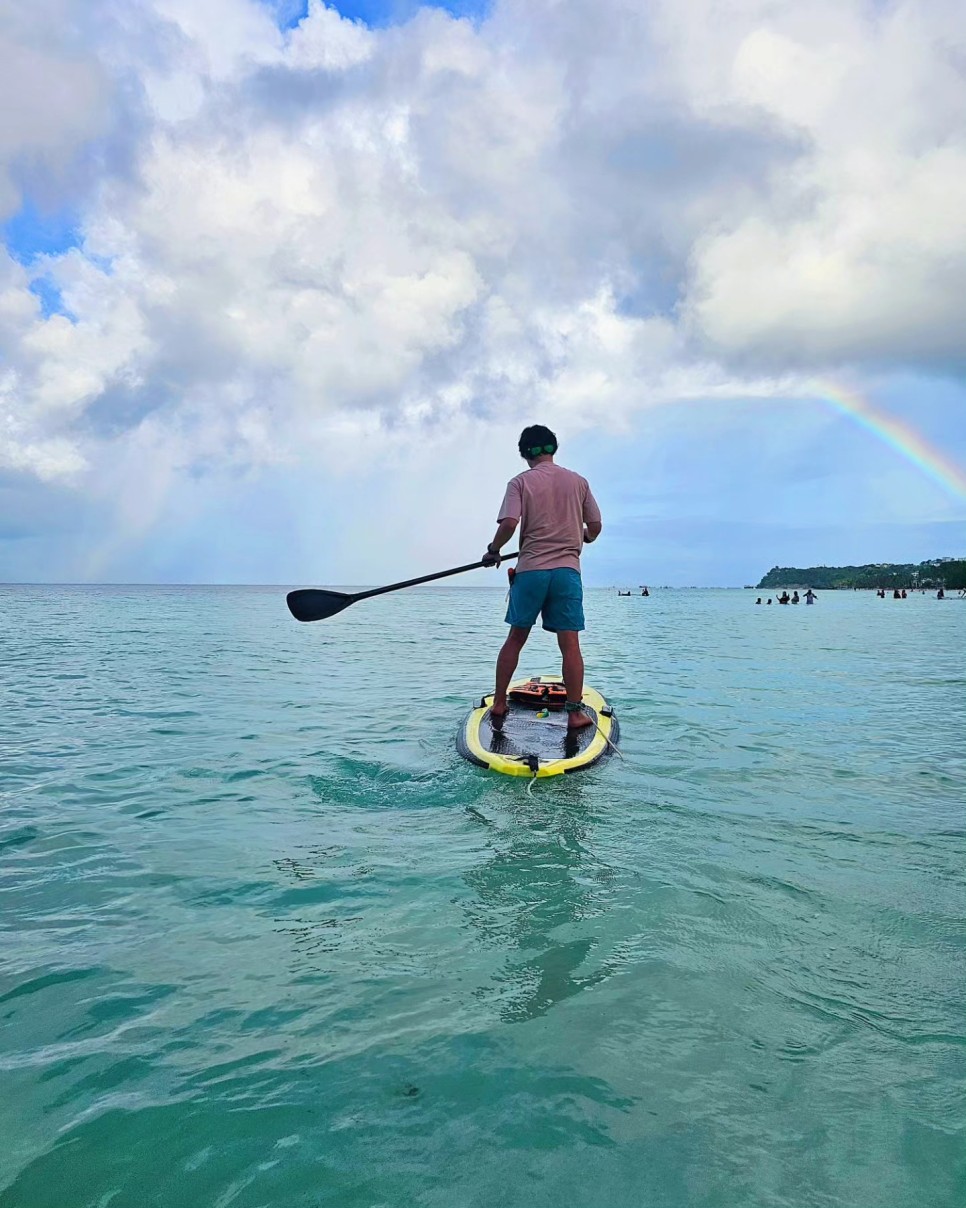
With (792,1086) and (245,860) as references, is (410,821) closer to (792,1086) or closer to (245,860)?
(245,860)

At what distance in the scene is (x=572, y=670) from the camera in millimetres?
7715

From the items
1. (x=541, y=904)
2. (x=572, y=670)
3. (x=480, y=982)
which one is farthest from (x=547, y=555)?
(x=480, y=982)

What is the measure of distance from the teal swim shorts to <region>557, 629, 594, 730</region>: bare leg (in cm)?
11

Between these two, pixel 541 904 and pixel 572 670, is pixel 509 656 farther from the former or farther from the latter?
pixel 541 904

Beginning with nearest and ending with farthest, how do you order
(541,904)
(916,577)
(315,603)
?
(541,904)
(315,603)
(916,577)

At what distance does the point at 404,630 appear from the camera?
34312 millimetres

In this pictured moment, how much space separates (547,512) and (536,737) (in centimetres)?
242

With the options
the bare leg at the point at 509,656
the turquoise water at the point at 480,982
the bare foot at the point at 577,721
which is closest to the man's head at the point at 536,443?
the bare leg at the point at 509,656

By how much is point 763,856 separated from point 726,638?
86.0 ft

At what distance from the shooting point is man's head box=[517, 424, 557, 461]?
25.9 feet

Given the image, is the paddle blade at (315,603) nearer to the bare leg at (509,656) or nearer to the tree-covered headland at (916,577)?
the bare leg at (509,656)

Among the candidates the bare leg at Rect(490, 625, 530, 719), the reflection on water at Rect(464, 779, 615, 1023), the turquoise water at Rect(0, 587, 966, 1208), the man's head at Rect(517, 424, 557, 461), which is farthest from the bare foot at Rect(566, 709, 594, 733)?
the man's head at Rect(517, 424, 557, 461)

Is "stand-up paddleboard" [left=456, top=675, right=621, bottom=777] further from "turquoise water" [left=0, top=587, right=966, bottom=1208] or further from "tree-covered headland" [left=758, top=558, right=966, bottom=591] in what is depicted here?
"tree-covered headland" [left=758, top=558, right=966, bottom=591]

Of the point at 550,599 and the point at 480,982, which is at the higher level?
the point at 550,599
